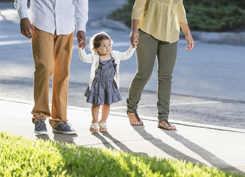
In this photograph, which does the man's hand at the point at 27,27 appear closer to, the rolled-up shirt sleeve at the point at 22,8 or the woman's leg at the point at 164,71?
the rolled-up shirt sleeve at the point at 22,8

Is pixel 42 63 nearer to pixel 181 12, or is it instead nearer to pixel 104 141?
pixel 104 141

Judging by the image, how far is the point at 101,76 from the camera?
5.56 metres

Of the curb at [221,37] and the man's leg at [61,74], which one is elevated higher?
the man's leg at [61,74]

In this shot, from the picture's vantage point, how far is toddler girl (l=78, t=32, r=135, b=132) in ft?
18.1

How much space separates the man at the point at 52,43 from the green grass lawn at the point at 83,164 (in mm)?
1090

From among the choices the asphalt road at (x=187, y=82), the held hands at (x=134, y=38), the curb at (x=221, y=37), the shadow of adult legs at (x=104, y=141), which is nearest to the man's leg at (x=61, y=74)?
the shadow of adult legs at (x=104, y=141)

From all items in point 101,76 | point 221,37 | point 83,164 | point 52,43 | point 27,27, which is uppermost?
point 27,27

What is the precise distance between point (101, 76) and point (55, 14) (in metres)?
0.90

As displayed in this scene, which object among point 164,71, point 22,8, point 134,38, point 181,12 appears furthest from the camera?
point 181,12

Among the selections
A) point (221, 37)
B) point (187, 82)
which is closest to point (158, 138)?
point (187, 82)

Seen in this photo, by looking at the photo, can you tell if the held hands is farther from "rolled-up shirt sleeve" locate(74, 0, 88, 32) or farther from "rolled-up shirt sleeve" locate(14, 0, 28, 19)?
"rolled-up shirt sleeve" locate(14, 0, 28, 19)

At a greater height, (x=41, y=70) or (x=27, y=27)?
(x=27, y=27)

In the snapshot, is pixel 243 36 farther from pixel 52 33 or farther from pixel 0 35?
pixel 52 33

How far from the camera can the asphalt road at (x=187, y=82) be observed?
7.32 meters
